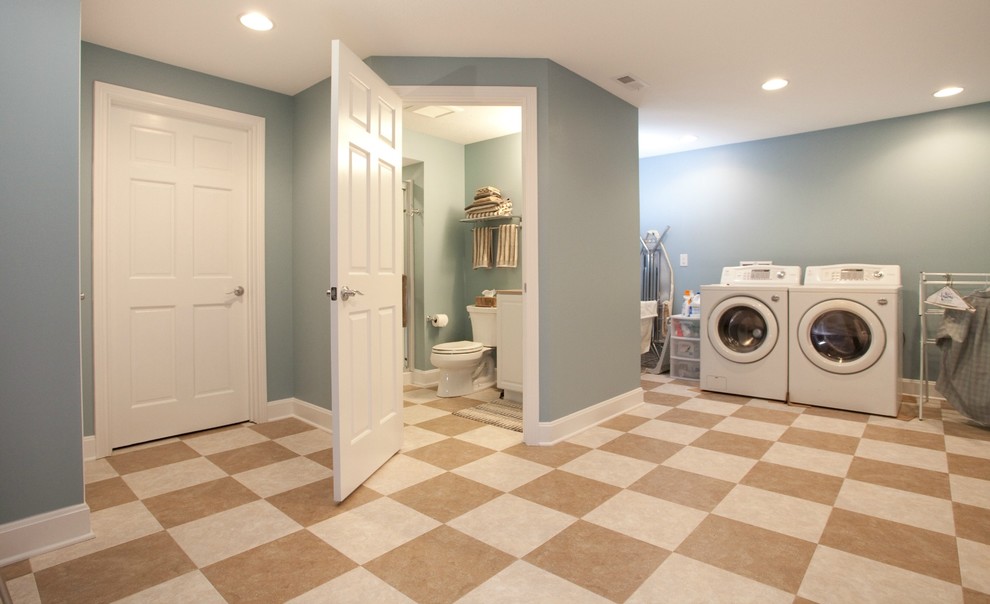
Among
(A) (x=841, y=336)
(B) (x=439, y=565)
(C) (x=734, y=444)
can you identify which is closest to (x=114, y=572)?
(B) (x=439, y=565)

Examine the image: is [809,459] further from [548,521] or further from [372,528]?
[372,528]

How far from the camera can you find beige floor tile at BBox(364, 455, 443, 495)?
232cm

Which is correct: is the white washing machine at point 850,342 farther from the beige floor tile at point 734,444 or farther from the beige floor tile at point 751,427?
the beige floor tile at point 734,444

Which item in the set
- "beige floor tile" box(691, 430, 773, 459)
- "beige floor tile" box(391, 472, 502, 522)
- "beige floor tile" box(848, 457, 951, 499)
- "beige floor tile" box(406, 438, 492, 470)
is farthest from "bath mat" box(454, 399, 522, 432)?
"beige floor tile" box(848, 457, 951, 499)

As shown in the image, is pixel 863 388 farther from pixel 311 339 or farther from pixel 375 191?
pixel 311 339

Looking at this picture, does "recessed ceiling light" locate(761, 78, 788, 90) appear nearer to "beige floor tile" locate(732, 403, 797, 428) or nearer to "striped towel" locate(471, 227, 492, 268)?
"beige floor tile" locate(732, 403, 797, 428)

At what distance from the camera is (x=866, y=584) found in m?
1.57

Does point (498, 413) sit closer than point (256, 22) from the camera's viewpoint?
No

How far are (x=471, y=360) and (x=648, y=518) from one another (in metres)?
2.24

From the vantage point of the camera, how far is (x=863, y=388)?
11.4 ft

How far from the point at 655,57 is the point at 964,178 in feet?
9.08

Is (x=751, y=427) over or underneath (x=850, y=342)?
underneath

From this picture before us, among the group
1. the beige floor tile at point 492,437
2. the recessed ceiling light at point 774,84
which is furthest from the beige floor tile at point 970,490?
the recessed ceiling light at point 774,84

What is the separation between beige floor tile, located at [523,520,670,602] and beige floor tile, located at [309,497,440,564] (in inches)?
18.5
